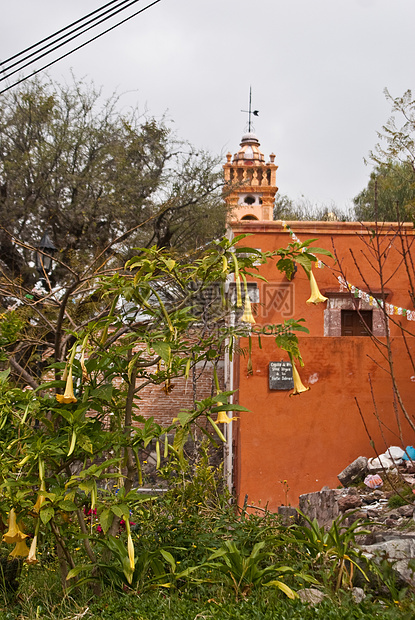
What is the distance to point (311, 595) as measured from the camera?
3.32m

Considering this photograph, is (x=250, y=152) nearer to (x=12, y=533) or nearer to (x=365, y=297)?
(x=365, y=297)

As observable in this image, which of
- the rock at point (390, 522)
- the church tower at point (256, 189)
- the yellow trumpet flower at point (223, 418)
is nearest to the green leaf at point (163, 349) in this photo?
the yellow trumpet flower at point (223, 418)

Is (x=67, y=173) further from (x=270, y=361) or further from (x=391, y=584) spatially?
(x=391, y=584)

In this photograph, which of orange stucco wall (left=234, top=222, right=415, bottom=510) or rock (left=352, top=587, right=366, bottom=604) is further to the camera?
orange stucco wall (left=234, top=222, right=415, bottom=510)

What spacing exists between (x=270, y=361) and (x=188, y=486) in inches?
134

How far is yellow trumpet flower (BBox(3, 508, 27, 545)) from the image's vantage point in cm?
330

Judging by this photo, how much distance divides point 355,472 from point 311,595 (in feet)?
15.0

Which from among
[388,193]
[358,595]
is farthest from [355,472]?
[388,193]

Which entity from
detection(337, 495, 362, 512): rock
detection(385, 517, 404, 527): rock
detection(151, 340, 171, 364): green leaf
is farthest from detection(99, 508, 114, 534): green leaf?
detection(337, 495, 362, 512): rock

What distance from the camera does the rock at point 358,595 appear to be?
11.0 ft

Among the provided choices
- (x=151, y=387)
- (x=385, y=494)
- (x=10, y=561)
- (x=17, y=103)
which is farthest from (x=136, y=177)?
(x=10, y=561)

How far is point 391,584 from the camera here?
3.42 meters

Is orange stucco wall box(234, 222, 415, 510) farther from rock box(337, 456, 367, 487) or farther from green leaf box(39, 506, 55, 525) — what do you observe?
green leaf box(39, 506, 55, 525)

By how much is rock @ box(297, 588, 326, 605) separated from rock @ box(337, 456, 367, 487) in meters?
4.47
